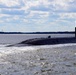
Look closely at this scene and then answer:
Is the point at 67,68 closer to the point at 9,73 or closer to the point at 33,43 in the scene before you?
the point at 9,73

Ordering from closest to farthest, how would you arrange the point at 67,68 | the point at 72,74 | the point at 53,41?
the point at 72,74 → the point at 67,68 → the point at 53,41

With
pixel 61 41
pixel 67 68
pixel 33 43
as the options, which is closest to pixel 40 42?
pixel 33 43

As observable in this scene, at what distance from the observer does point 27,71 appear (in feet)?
79.4

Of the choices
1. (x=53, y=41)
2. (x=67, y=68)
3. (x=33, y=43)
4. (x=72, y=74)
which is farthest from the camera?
(x=53, y=41)

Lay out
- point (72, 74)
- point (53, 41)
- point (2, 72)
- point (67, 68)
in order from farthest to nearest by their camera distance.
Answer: point (53, 41) < point (67, 68) < point (2, 72) < point (72, 74)

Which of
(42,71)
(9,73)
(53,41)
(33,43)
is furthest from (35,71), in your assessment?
(53,41)

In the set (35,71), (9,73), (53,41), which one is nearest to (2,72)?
(9,73)

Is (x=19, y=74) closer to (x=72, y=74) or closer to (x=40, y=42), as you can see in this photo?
(x=72, y=74)

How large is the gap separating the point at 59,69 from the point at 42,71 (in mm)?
1751

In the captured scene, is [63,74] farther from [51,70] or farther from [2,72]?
[2,72]

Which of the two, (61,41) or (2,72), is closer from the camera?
(2,72)

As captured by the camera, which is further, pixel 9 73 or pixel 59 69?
pixel 59 69

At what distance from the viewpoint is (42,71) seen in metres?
24.2

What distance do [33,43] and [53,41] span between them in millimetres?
7524
